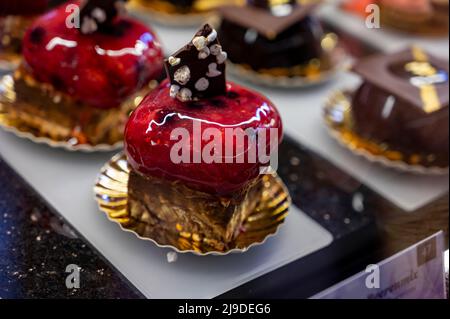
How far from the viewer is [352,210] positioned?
1.52 metres

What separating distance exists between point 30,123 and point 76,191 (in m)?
0.20

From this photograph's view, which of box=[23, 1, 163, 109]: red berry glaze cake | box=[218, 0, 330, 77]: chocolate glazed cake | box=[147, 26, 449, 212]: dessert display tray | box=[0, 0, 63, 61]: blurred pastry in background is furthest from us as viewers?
box=[218, 0, 330, 77]: chocolate glazed cake

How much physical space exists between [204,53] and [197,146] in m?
0.16

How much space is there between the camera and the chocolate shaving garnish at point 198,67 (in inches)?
48.5

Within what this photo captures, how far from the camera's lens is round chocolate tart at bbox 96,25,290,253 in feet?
4.00

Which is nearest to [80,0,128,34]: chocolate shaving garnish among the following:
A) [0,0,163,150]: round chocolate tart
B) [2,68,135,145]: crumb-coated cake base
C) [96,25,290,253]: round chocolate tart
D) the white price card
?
[0,0,163,150]: round chocolate tart

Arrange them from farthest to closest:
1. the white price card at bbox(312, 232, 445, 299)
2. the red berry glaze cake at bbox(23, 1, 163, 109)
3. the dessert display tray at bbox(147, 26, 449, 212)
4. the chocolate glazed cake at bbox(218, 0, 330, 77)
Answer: the chocolate glazed cake at bbox(218, 0, 330, 77)
the dessert display tray at bbox(147, 26, 449, 212)
the red berry glaze cake at bbox(23, 1, 163, 109)
the white price card at bbox(312, 232, 445, 299)

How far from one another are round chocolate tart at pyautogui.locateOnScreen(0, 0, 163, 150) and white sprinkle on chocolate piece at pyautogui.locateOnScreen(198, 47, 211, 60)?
0.97 ft

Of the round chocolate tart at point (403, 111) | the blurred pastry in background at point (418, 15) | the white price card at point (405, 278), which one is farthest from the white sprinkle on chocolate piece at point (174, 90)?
the blurred pastry in background at point (418, 15)

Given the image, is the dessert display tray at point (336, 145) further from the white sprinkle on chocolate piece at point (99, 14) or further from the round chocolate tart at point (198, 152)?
the white sprinkle on chocolate piece at point (99, 14)

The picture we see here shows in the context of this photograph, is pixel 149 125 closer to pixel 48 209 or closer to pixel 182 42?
pixel 48 209

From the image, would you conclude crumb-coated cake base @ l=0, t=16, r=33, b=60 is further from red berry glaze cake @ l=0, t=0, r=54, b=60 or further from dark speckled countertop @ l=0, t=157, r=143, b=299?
dark speckled countertop @ l=0, t=157, r=143, b=299

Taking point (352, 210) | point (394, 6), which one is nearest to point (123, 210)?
point (352, 210)

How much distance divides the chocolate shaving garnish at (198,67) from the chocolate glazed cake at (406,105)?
1.60 feet
